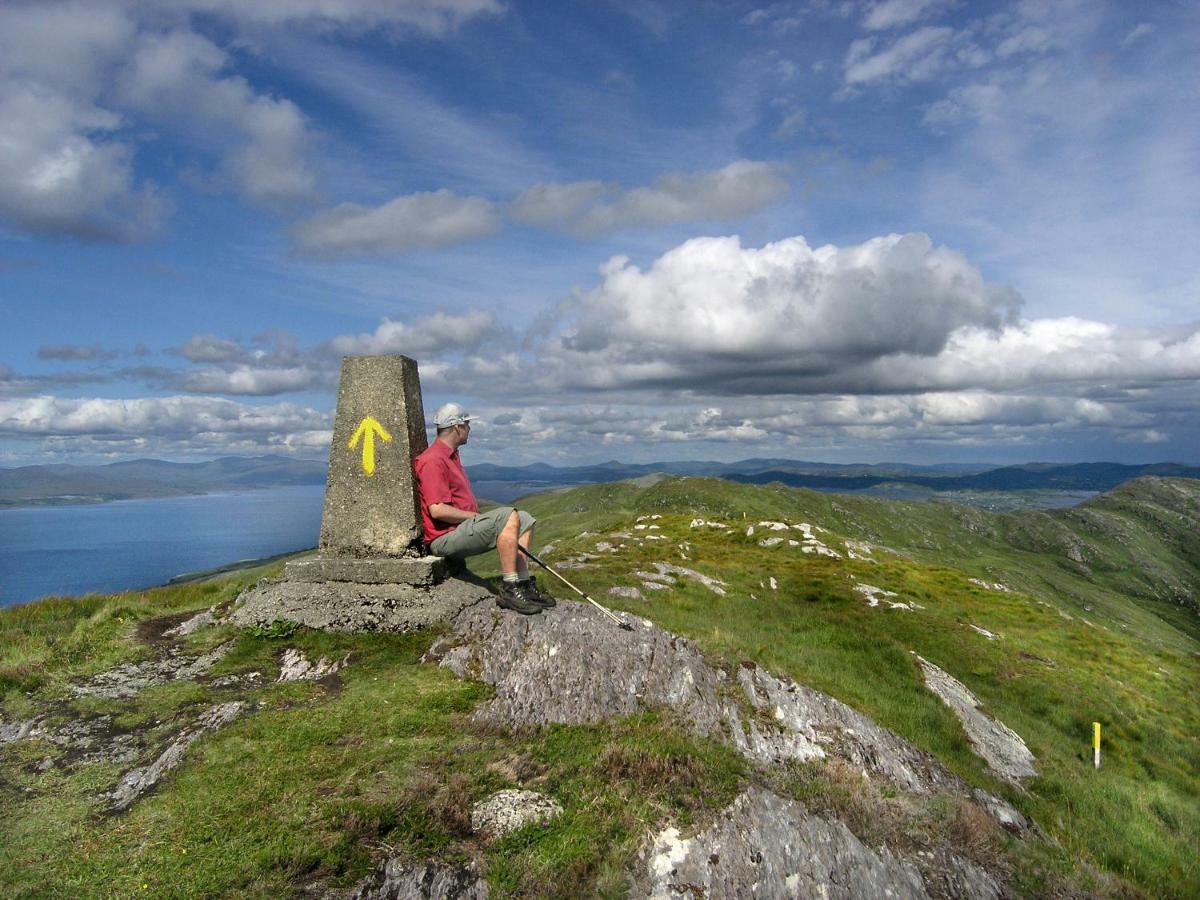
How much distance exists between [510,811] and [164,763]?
16.1 feet

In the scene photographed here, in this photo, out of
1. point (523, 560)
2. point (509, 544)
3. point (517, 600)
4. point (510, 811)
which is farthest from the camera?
point (523, 560)

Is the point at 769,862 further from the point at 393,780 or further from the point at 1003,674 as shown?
the point at 1003,674

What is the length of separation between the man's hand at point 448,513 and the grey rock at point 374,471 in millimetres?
933

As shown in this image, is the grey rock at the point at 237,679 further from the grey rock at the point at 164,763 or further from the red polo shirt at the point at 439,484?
the red polo shirt at the point at 439,484

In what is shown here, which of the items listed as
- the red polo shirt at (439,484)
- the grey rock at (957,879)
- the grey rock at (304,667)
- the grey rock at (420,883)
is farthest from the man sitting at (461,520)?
the grey rock at (957,879)

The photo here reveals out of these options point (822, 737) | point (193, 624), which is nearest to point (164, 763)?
point (193, 624)

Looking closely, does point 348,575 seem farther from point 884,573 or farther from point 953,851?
point 884,573

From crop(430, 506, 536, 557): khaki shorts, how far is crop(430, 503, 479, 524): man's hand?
13cm

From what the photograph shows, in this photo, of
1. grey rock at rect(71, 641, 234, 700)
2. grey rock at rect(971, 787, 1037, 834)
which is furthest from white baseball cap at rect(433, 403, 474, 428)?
grey rock at rect(971, 787, 1037, 834)

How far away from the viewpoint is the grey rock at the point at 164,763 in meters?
7.89

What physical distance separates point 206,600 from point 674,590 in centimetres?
1845

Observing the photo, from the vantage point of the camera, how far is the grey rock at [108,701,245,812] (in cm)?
789

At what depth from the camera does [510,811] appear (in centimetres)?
803

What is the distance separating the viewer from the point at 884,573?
42.4 meters
